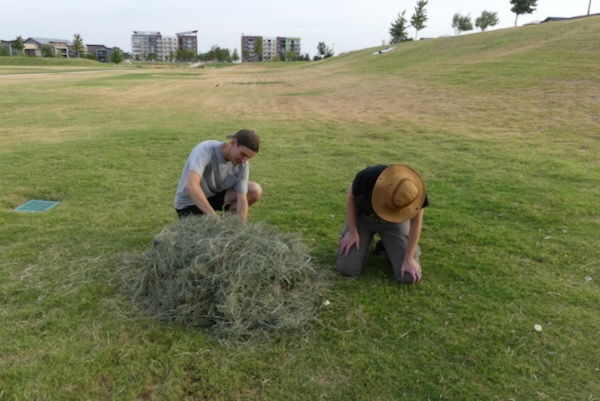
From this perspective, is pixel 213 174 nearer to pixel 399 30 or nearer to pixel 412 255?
pixel 412 255

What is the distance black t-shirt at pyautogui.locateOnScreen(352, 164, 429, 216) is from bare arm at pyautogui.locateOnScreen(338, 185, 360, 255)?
2.2 inches

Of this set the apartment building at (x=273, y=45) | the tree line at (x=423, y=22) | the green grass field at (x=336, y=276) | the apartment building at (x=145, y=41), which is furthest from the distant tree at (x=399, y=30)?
the apartment building at (x=145, y=41)

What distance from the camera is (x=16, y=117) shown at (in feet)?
40.3

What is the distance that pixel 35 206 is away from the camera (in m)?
5.32

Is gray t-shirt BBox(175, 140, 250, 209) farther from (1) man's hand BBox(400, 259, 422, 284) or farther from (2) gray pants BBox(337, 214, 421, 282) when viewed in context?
(1) man's hand BBox(400, 259, 422, 284)

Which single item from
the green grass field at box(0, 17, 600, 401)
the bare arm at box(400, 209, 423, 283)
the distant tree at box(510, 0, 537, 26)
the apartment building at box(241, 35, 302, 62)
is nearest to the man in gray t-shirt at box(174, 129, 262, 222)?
the green grass field at box(0, 17, 600, 401)

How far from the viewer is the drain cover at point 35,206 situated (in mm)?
5176

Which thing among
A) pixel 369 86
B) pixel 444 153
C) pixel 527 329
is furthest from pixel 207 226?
pixel 369 86

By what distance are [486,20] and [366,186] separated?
66.4 m

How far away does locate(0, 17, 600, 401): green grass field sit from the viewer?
8.30 ft

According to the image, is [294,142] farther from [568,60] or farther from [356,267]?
[568,60]

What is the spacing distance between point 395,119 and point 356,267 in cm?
850

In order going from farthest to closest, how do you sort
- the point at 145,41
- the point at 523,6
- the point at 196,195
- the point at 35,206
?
the point at 145,41 < the point at 523,6 < the point at 35,206 < the point at 196,195

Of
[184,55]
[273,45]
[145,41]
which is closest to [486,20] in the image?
[184,55]
